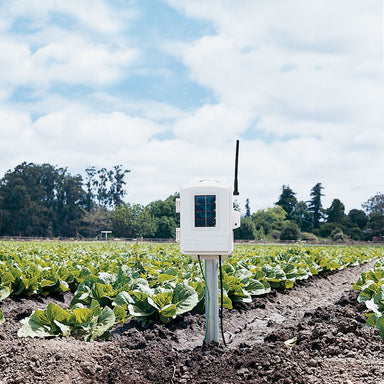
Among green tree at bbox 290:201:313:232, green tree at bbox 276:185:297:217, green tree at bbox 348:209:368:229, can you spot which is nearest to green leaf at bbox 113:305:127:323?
green tree at bbox 348:209:368:229

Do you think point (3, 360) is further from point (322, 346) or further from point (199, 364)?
point (322, 346)

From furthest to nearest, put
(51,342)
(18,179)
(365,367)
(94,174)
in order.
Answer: (94,174) < (18,179) < (51,342) < (365,367)

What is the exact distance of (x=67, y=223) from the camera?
279 feet

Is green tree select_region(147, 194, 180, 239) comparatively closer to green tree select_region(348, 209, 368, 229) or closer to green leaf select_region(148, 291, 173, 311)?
green tree select_region(348, 209, 368, 229)

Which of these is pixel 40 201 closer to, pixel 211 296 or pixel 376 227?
pixel 376 227

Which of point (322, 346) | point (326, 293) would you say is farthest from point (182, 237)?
point (326, 293)

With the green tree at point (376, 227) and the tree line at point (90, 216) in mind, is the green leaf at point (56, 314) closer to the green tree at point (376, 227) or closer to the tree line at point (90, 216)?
the tree line at point (90, 216)

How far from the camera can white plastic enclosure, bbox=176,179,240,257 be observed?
12.0 feet

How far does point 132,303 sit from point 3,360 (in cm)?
141

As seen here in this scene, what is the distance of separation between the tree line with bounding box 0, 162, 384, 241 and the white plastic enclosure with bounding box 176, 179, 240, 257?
68.9 m

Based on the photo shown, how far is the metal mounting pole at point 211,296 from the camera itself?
13.0 feet

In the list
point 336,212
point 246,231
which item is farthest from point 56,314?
point 336,212

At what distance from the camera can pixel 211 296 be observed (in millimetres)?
4004

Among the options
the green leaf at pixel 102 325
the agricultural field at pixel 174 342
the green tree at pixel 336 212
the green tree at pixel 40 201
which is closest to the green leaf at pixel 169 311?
the agricultural field at pixel 174 342
